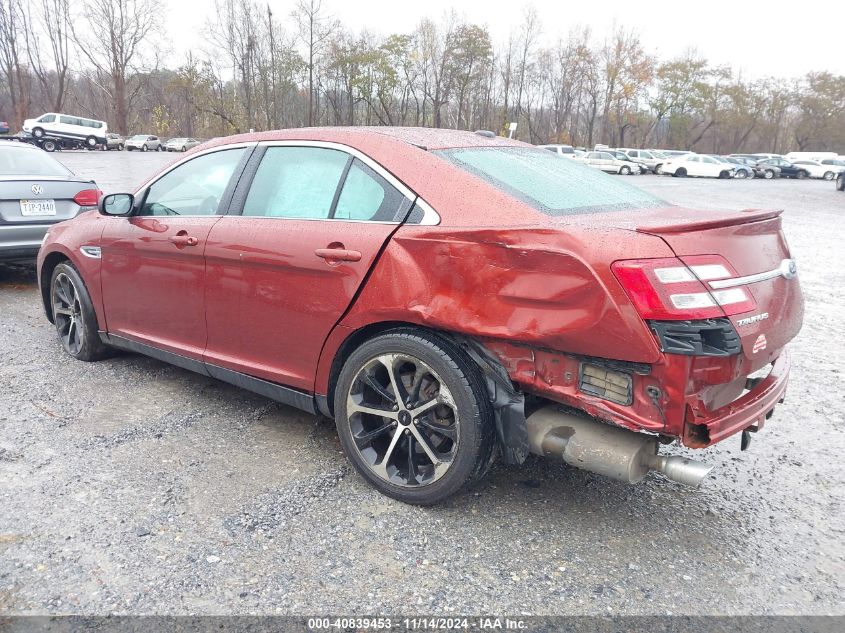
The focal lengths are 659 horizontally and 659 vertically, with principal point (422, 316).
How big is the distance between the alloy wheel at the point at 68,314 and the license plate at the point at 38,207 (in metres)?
2.41

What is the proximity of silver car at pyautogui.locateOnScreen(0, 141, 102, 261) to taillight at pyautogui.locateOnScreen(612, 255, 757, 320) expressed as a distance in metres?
6.19

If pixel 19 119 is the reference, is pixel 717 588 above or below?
below

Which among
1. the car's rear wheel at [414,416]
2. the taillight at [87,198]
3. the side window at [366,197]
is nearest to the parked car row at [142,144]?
the taillight at [87,198]

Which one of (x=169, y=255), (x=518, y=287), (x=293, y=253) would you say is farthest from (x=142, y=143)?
(x=518, y=287)

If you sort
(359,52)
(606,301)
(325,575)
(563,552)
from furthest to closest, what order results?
(359,52), (563,552), (325,575), (606,301)

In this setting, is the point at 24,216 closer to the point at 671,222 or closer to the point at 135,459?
the point at 135,459

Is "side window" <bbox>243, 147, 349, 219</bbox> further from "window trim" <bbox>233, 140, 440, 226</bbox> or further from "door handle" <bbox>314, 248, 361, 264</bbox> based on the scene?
"door handle" <bbox>314, 248, 361, 264</bbox>

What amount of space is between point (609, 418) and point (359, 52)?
211 ft

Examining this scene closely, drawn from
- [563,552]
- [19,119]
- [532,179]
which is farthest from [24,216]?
[19,119]

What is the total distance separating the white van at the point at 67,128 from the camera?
4375cm

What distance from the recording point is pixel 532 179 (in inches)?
122

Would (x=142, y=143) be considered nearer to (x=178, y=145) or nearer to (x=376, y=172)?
(x=178, y=145)

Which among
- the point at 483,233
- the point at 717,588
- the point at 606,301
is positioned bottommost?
the point at 717,588

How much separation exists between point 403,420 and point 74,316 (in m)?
3.13
